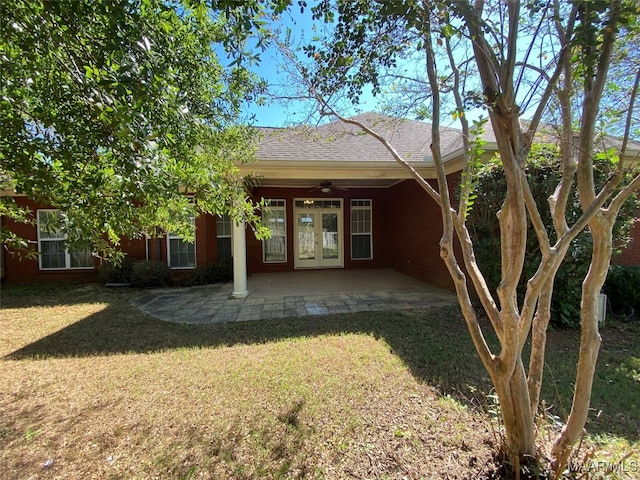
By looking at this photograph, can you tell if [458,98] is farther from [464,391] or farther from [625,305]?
[625,305]

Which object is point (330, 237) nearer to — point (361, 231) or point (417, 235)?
point (361, 231)

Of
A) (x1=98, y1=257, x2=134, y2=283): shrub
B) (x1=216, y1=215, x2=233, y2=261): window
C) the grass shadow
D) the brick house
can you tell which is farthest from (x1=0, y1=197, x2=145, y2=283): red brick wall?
the grass shadow

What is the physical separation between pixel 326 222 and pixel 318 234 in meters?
0.54

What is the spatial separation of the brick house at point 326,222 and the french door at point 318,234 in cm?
4

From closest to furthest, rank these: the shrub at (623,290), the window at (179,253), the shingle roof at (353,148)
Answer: the shrub at (623,290) → the shingle roof at (353,148) → the window at (179,253)

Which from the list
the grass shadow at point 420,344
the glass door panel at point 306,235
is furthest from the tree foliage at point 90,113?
the glass door panel at point 306,235

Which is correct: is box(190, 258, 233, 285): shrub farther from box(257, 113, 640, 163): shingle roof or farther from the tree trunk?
the tree trunk

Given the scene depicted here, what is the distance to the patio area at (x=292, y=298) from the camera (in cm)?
609

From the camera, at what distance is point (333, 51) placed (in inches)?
91.4

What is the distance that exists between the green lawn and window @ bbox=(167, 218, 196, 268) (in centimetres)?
488

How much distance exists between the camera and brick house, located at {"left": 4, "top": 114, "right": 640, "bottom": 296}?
7094mm

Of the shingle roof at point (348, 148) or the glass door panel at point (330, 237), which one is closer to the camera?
the shingle roof at point (348, 148)

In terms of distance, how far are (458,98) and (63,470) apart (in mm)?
3610

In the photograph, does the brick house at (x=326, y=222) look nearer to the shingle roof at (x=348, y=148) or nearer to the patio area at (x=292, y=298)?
the shingle roof at (x=348, y=148)
